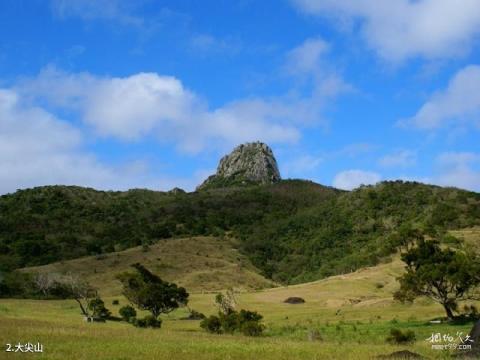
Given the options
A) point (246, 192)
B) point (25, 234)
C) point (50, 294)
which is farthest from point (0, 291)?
point (246, 192)

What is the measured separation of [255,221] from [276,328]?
360ft

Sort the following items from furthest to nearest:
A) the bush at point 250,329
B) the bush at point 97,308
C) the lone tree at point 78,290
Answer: the lone tree at point 78,290, the bush at point 97,308, the bush at point 250,329

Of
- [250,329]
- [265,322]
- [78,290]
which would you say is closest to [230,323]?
[250,329]

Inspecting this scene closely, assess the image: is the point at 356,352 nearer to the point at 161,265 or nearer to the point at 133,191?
the point at 161,265

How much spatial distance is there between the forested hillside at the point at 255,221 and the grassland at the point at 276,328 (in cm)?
2791

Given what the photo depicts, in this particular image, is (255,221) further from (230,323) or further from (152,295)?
(230,323)

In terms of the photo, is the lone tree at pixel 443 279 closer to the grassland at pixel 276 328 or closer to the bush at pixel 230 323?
the grassland at pixel 276 328

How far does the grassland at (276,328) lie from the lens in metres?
20.7

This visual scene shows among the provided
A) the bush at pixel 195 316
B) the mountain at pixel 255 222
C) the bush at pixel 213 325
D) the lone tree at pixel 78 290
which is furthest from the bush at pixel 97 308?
the mountain at pixel 255 222

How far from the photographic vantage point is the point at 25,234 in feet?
424

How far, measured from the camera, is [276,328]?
4572cm

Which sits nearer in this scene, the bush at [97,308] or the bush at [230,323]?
the bush at [230,323]

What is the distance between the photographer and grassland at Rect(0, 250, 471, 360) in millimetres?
20688

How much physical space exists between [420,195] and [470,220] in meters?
28.5
